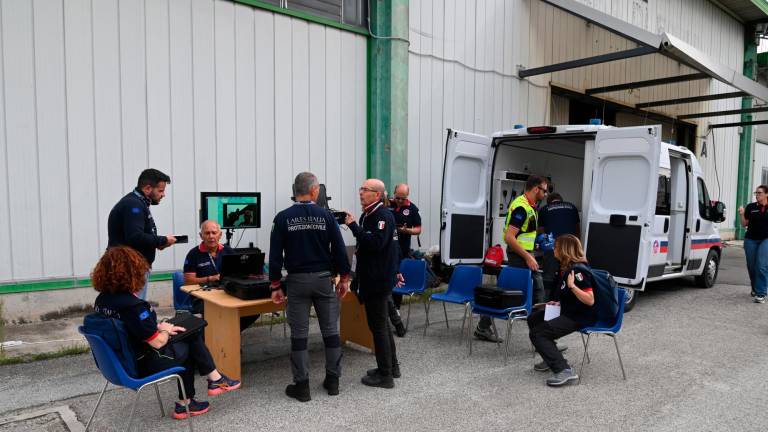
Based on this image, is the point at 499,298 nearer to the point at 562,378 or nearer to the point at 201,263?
the point at 562,378

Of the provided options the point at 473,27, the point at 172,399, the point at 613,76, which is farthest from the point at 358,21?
the point at 613,76

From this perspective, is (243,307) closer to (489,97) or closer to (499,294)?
(499,294)

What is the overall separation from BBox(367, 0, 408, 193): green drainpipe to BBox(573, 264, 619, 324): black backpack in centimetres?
417

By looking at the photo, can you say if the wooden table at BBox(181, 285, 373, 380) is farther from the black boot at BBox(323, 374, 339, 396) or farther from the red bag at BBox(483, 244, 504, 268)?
the red bag at BBox(483, 244, 504, 268)

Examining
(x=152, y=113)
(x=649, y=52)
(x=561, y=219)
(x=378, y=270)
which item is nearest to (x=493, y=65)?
(x=649, y=52)

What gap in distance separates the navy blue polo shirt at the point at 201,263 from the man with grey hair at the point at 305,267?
124 centimetres

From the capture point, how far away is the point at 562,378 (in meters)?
4.38

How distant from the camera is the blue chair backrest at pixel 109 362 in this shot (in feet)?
9.99

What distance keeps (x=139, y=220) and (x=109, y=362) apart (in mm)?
1788

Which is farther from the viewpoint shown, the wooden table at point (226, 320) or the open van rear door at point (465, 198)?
the open van rear door at point (465, 198)

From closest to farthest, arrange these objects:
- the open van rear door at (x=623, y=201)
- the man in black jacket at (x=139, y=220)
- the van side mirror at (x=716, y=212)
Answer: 1. the man in black jacket at (x=139, y=220)
2. the open van rear door at (x=623, y=201)
3. the van side mirror at (x=716, y=212)

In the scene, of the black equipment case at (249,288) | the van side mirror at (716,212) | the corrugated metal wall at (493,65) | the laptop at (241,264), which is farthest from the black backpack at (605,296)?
the van side mirror at (716,212)

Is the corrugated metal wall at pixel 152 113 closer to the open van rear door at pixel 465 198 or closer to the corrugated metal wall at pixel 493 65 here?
the corrugated metal wall at pixel 493 65

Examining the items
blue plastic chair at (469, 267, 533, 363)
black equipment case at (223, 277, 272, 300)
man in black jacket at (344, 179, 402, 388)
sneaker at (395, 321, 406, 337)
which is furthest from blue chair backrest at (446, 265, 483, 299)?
black equipment case at (223, 277, 272, 300)
